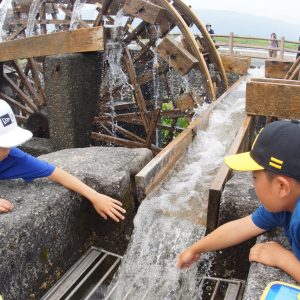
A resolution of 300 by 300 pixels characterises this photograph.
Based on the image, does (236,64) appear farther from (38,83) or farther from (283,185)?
(283,185)

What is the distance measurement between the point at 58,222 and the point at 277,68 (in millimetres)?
6279

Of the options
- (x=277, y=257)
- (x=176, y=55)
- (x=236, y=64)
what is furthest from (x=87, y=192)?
(x=236, y=64)

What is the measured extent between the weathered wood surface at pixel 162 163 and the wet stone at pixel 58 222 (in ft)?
0.31

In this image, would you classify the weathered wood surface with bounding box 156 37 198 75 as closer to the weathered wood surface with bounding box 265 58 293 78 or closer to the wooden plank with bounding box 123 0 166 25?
the wooden plank with bounding box 123 0 166 25

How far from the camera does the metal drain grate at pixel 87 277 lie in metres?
2.71

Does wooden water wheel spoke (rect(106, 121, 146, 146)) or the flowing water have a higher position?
the flowing water

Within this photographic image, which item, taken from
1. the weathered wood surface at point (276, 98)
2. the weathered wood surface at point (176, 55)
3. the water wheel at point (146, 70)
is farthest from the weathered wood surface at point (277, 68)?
the weathered wood surface at point (276, 98)

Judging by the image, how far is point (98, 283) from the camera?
2.83 m

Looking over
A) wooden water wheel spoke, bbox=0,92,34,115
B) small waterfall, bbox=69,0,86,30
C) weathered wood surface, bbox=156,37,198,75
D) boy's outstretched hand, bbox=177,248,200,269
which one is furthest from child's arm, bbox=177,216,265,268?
wooden water wheel spoke, bbox=0,92,34,115

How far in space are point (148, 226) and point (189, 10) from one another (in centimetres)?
576

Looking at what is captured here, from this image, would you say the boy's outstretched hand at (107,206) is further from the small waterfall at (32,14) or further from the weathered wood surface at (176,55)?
the small waterfall at (32,14)

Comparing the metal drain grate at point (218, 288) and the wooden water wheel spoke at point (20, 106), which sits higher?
the metal drain grate at point (218, 288)

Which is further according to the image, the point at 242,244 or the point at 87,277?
the point at 87,277

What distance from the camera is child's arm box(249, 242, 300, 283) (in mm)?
1789
